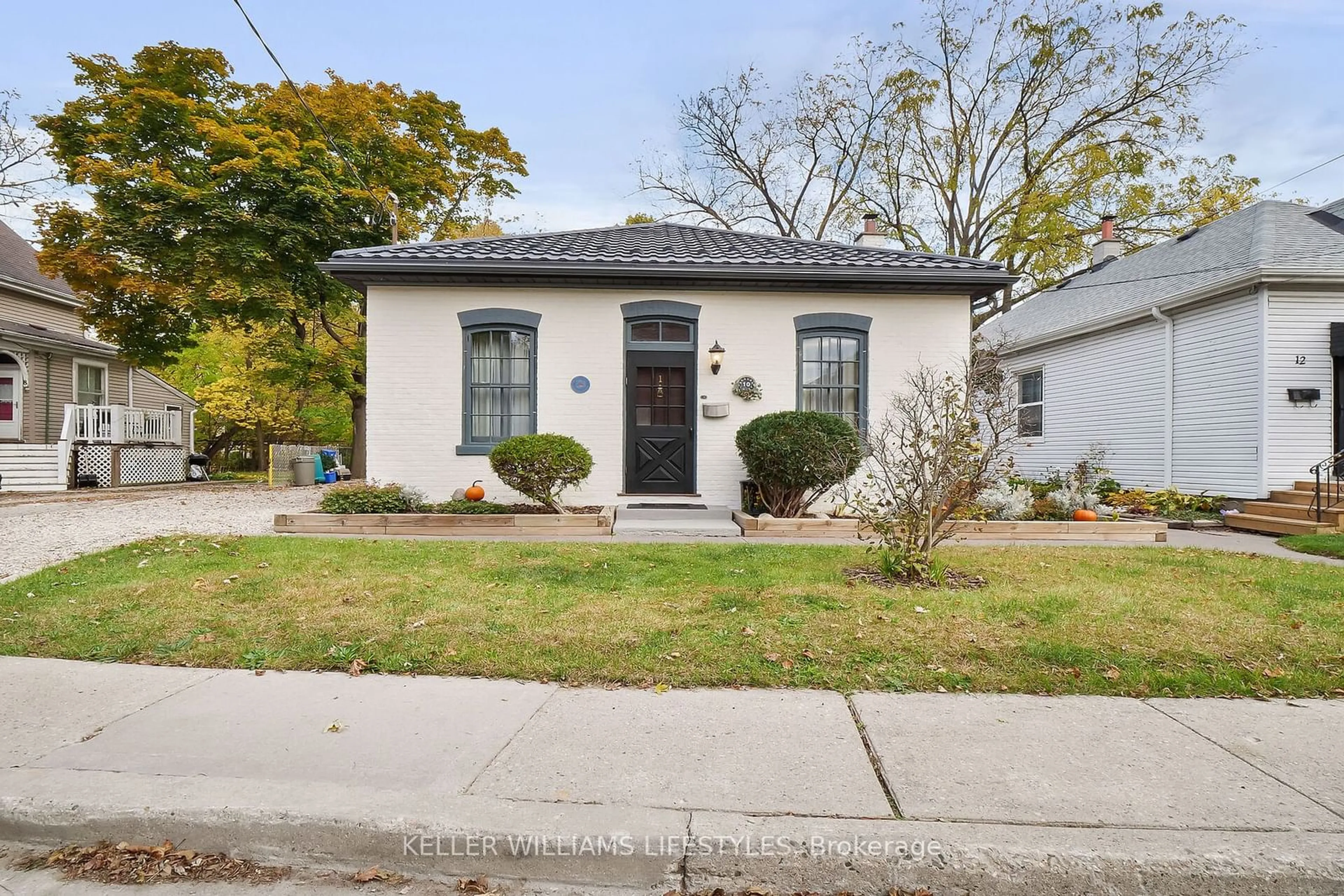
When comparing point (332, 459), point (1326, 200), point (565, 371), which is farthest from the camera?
point (1326, 200)

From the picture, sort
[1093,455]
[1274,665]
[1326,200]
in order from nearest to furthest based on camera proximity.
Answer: [1274,665] → [1093,455] → [1326,200]

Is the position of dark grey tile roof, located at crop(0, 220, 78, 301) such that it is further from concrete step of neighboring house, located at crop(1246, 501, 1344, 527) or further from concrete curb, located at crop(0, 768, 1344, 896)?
concrete step of neighboring house, located at crop(1246, 501, 1344, 527)

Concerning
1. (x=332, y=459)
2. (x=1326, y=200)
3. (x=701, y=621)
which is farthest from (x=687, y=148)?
(x=701, y=621)

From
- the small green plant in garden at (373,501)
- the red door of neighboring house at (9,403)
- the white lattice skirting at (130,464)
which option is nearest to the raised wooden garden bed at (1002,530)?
the small green plant in garden at (373,501)

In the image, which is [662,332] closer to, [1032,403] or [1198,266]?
[1198,266]

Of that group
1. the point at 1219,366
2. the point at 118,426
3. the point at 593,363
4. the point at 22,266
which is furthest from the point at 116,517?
the point at 1219,366

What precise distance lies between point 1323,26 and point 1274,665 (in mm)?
13413

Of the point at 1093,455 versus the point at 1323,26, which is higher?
the point at 1323,26

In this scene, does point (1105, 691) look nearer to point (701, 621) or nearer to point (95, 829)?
point (701, 621)

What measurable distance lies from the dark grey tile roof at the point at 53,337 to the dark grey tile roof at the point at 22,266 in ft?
3.52

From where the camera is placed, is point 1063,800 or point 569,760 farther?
point 569,760

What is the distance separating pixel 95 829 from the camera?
2410mm

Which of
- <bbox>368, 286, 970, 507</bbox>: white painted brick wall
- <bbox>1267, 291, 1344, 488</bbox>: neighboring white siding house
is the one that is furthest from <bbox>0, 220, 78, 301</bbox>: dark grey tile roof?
<bbox>1267, 291, 1344, 488</bbox>: neighboring white siding house

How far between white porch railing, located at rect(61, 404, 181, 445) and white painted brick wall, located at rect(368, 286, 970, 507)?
11602mm
